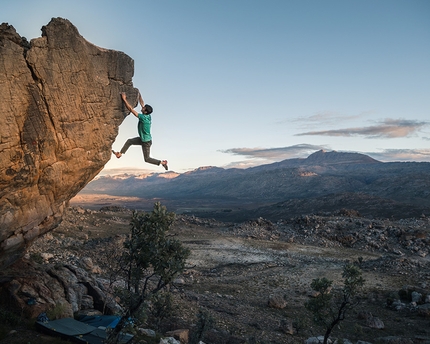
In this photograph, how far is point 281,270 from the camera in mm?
27469

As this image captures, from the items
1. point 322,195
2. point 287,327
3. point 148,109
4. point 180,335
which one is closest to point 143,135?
point 148,109

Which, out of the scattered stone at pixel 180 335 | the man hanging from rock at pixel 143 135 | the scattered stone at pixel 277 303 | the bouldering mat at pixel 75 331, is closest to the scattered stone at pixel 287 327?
the scattered stone at pixel 277 303

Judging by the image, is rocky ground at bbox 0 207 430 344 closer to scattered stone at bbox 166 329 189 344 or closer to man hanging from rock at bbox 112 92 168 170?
scattered stone at bbox 166 329 189 344

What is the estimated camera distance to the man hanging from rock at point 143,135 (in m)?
9.59

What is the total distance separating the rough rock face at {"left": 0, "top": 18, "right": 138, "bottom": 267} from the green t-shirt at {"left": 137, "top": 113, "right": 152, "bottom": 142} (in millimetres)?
756

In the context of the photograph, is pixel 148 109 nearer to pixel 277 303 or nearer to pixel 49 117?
pixel 49 117

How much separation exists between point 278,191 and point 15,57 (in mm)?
157137

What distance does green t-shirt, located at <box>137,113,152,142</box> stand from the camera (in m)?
9.56

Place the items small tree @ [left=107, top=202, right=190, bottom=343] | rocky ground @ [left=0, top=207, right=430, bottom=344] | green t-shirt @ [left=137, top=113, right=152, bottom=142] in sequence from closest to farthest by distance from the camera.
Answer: small tree @ [left=107, top=202, right=190, bottom=343] < green t-shirt @ [left=137, top=113, right=152, bottom=142] < rocky ground @ [left=0, top=207, right=430, bottom=344]

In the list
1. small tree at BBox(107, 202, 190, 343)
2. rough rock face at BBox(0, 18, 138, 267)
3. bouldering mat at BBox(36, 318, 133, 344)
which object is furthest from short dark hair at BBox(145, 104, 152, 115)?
bouldering mat at BBox(36, 318, 133, 344)

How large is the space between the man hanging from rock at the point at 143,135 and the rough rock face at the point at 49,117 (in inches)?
14.5

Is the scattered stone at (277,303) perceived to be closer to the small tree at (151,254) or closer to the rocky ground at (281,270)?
the rocky ground at (281,270)

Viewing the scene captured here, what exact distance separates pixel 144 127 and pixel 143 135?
257mm

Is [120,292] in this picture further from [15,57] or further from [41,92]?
[15,57]
